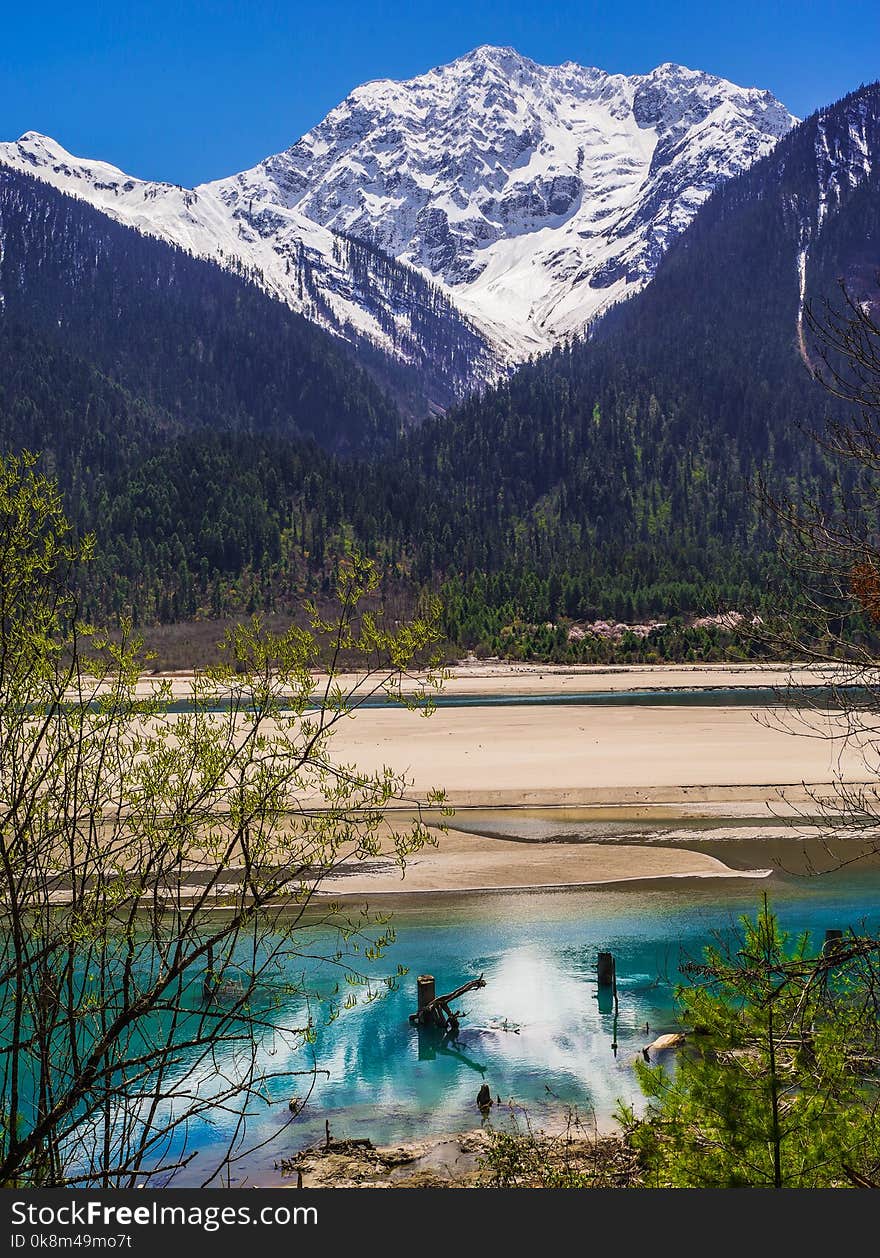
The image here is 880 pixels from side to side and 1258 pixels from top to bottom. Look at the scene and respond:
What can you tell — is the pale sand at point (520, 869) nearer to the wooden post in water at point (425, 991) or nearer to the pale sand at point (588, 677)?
the wooden post in water at point (425, 991)

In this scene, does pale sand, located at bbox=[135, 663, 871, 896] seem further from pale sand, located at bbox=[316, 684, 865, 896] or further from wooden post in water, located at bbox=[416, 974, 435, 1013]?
wooden post in water, located at bbox=[416, 974, 435, 1013]

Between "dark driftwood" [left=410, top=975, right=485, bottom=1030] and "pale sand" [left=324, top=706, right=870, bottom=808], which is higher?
"pale sand" [left=324, top=706, right=870, bottom=808]

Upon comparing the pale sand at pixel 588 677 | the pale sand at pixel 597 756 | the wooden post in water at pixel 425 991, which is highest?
the pale sand at pixel 588 677

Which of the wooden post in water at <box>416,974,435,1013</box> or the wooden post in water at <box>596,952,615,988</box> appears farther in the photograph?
the wooden post in water at <box>596,952,615,988</box>

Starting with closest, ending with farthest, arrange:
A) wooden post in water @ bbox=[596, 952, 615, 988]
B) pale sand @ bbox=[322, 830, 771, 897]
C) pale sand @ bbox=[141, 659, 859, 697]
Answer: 1. wooden post in water @ bbox=[596, 952, 615, 988]
2. pale sand @ bbox=[322, 830, 771, 897]
3. pale sand @ bbox=[141, 659, 859, 697]

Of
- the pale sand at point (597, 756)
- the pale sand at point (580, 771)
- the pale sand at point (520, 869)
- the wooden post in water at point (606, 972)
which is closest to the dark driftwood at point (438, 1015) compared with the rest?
the wooden post in water at point (606, 972)

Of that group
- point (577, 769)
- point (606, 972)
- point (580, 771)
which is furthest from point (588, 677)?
point (606, 972)

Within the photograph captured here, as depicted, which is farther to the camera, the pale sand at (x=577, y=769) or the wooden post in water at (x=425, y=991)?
the pale sand at (x=577, y=769)

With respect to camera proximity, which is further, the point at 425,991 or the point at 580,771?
the point at 580,771

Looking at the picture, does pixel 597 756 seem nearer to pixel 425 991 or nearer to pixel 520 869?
pixel 520 869

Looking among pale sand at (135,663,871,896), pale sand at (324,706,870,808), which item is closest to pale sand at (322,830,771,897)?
pale sand at (135,663,871,896)

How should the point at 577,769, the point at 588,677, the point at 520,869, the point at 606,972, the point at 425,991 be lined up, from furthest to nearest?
the point at 588,677 < the point at 577,769 < the point at 520,869 < the point at 606,972 < the point at 425,991
